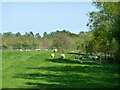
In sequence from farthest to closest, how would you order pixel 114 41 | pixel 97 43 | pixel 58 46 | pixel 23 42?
pixel 23 42 < pixel 58 46 < pixel 97 43 < pixel 114 41

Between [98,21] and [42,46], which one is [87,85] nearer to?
[98,21]

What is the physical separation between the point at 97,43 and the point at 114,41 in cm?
1561

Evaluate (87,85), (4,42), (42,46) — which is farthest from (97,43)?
(42,46)

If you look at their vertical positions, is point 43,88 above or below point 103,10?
below

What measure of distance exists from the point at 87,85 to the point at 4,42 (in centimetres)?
10032

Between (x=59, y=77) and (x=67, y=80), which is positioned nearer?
(x=67, y=80)

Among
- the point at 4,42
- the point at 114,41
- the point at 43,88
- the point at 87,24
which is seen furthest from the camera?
the point at 4,42

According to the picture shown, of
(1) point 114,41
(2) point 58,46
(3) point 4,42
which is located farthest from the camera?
(3) point 4,42

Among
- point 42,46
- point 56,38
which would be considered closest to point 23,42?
point 42,46

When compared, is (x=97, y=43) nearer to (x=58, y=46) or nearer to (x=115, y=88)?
(x=115, y=88)

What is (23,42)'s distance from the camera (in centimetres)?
11938

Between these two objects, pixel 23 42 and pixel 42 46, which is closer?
pixel 23 42

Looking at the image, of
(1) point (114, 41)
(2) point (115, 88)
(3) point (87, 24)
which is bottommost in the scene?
(2) point (115, 88)

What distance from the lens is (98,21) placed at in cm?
3578
